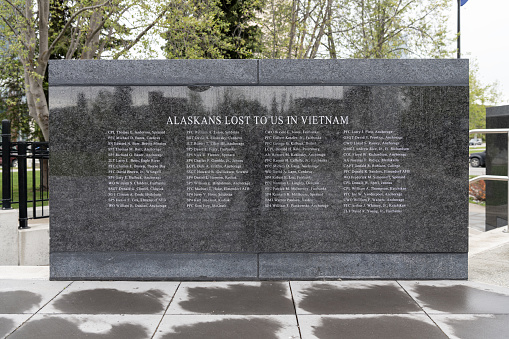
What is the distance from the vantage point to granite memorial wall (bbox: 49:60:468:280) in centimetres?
551

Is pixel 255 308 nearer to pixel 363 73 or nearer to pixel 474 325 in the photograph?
pixel 474 325

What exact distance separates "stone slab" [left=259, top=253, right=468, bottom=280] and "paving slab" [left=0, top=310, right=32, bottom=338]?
8.93 feet

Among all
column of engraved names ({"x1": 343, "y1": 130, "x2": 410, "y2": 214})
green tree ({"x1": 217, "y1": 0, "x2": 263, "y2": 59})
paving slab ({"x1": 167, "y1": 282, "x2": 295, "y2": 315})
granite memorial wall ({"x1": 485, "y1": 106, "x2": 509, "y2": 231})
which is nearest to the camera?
paving slab ({"x1": 167, "y1": 282, "x2": 295, "y2": 315})

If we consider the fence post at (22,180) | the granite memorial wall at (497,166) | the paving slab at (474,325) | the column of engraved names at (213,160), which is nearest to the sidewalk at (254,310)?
the paving slab at (474,325)

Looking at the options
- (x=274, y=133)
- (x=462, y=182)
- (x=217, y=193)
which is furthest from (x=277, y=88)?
(x=462, y=182)

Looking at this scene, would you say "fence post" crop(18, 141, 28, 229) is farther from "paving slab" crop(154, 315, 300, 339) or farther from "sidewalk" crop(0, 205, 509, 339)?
"paving slab" crop(154, 315, 300, 339)

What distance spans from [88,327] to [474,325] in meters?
3.66

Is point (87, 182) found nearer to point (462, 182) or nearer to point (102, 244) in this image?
point (102, 244)

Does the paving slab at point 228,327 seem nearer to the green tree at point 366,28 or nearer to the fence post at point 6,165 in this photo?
the fence post at point 6,165

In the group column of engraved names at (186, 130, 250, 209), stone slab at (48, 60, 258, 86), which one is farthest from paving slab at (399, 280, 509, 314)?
stone slab at (48, 60, 258, 86)

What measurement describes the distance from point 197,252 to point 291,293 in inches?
52.4

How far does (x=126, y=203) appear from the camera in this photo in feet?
18.2

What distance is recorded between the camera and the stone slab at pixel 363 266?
5.57 metres

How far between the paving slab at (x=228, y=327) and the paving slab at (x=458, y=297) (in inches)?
61.5
